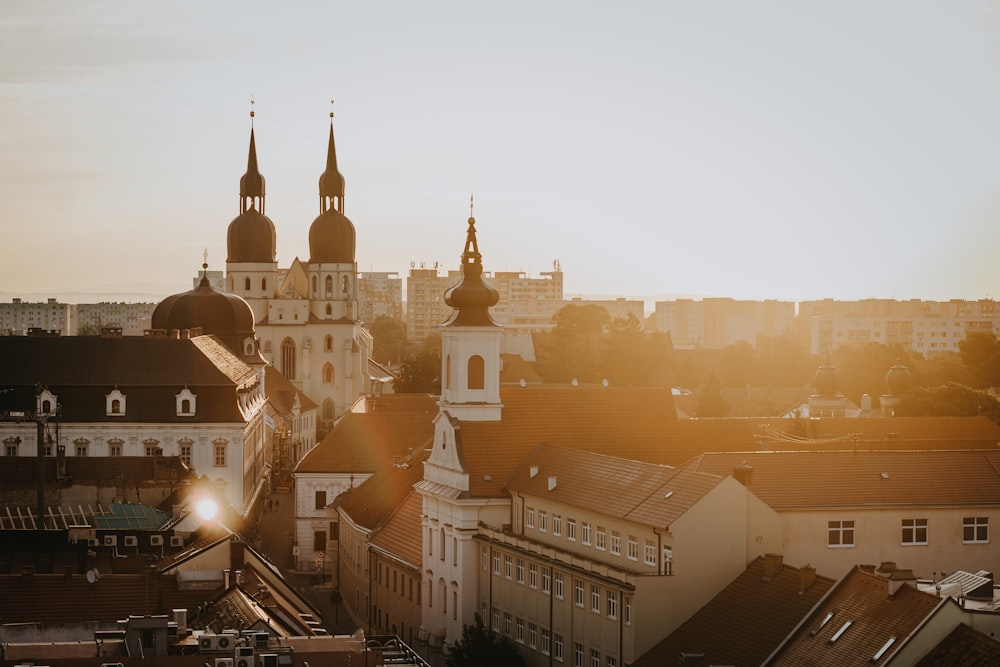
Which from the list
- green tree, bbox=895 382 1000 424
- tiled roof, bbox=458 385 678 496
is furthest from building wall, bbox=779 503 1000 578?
green tree, bbox=895 382 1000 424

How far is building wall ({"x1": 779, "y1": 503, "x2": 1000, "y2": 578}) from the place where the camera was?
192ft

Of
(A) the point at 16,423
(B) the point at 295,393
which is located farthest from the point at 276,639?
(B) the point at 295,393

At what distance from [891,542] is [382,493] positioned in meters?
31.2

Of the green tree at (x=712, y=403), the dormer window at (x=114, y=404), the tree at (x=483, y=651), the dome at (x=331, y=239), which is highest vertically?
the dome at (x=331, y=239)

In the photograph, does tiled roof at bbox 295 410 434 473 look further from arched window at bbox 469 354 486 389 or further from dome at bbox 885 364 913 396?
dome at bbox 885 364 913 396

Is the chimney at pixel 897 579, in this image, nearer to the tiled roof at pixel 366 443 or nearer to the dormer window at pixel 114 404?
the tiled roof at pixel 366 443

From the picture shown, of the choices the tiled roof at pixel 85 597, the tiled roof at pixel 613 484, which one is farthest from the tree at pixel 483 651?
the tiled roof at pixel 85 597

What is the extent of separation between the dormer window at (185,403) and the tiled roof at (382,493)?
10.8 m

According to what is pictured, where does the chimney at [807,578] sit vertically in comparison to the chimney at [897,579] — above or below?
below

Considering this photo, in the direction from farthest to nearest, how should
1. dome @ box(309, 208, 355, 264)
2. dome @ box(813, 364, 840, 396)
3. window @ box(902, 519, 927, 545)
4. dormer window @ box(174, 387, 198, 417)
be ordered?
dome @ box(309, 208, 355, 264)
dome @ box(813, 364, 840, 396)
dormer window @ box(174, 387, 198, 417)
window @ box(902, 519, 927, 545)

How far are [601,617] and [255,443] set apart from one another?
183 ft

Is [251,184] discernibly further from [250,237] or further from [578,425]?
[578,425]

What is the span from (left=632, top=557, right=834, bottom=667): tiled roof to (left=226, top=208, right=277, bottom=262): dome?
393 feet

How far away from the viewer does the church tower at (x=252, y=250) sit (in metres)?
170
